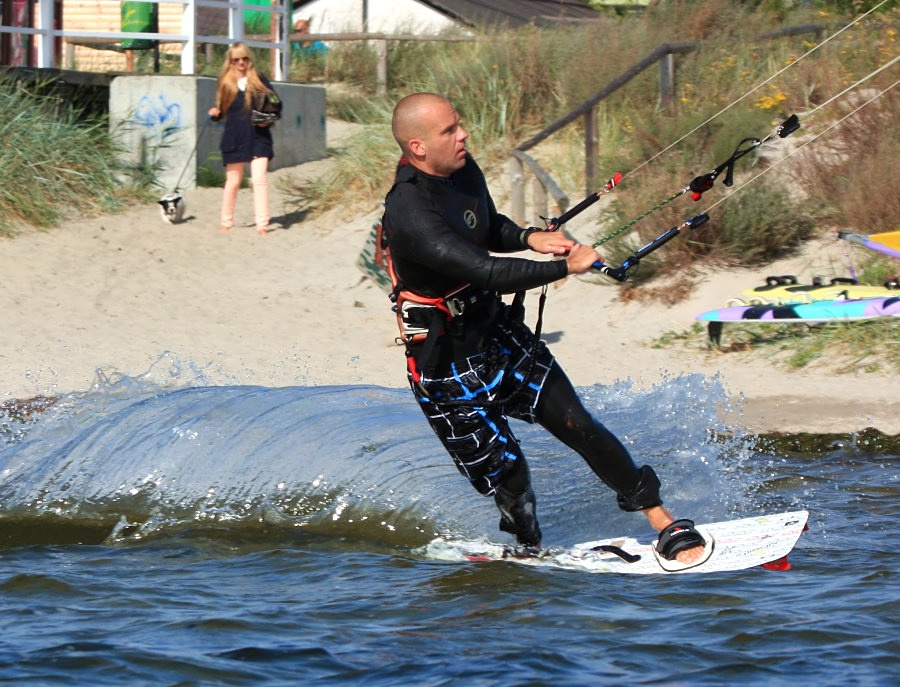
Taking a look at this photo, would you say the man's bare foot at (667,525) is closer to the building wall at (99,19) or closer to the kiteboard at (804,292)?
the kiteboard at (804,292)

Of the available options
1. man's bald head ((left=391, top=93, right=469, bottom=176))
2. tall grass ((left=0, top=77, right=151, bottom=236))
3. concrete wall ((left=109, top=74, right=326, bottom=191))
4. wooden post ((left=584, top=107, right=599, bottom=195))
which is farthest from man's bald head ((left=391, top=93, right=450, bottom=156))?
concrete wall ((left=109, top=74, right=326, bottom=191))

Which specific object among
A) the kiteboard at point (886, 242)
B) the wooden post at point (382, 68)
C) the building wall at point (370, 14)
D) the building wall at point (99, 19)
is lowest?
the kiteboard at point (886, 242)

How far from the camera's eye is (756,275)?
10.4m

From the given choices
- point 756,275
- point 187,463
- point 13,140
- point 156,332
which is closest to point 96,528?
point 187,463

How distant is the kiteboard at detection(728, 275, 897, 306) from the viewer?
9039mm

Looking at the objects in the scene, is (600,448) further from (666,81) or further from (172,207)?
(172,207)

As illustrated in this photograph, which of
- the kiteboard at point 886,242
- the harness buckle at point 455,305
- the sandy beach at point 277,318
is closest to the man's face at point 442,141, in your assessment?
the harness buckle at point 455,305

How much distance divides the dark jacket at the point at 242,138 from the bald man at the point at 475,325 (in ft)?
26.2

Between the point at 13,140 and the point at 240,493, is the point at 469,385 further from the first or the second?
the point at 13,140

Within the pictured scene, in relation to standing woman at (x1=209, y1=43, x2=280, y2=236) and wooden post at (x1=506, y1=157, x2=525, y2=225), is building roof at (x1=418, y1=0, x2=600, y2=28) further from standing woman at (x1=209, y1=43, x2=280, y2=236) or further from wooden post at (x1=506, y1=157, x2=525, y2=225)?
wooden post at (x1=506, y1=157, x2=525, y2=225)

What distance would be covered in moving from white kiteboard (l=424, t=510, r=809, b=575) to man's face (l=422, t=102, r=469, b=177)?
163cm

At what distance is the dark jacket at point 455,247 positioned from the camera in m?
4.43

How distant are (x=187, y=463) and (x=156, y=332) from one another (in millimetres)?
3986

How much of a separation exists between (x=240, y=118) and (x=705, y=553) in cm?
879
